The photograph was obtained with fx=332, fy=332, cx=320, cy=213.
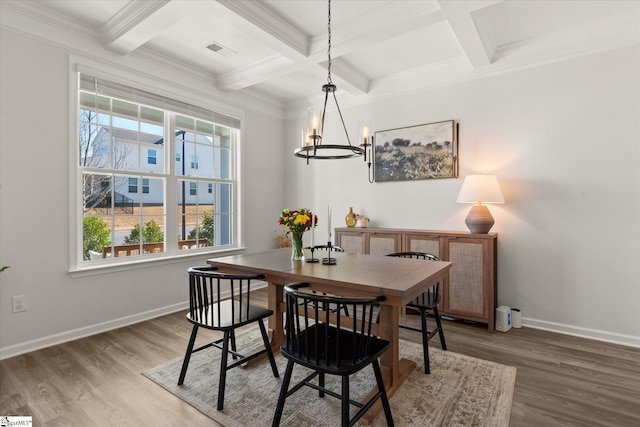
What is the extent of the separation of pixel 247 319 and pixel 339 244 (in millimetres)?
2309

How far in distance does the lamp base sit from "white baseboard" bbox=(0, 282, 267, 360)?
135 inches

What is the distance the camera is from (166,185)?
13.0 feet

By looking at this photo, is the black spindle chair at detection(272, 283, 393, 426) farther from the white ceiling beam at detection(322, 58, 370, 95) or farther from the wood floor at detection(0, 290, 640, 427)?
the white ceiling beam at detection(322, 58, 370, 95)

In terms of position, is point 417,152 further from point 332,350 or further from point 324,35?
point 332,350

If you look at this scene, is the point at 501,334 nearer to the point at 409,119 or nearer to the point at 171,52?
the point at 409,119

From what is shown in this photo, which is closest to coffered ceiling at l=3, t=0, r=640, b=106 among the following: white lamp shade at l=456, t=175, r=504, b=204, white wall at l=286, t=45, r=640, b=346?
white wall at l=286, t=45, r=640, b=346

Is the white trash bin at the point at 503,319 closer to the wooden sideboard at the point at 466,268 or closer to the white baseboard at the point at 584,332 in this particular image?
the wooden sideboard at the point at 466,268

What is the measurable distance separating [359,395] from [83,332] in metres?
2.70

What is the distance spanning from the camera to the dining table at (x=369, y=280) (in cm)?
192

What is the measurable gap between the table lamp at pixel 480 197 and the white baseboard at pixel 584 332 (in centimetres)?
106

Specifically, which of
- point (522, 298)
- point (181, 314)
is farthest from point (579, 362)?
point (181, 314)

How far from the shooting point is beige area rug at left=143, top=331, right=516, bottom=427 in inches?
76.5

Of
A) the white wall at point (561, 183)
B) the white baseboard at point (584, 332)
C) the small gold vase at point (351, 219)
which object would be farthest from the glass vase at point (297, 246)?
the white baseboard at point (584, 332)

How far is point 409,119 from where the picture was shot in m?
4.19
